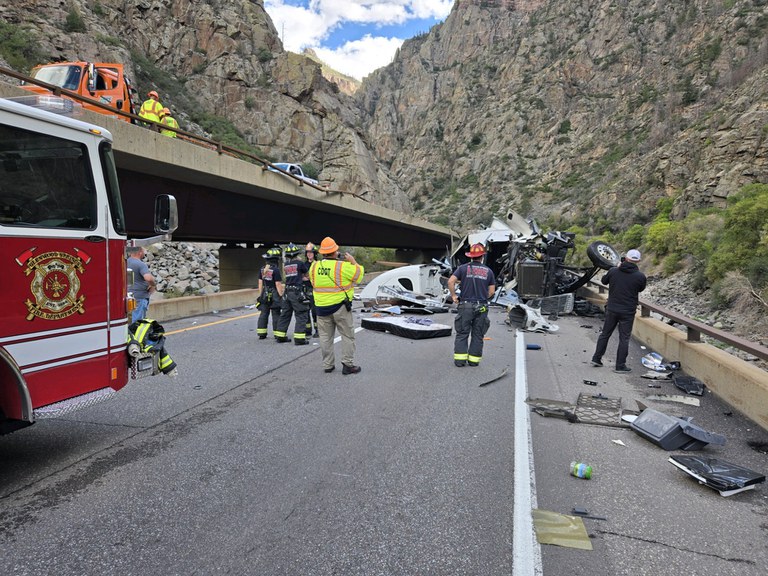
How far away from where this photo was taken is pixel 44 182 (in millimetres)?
3623

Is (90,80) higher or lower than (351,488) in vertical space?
higher

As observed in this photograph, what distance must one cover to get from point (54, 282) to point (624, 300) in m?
7.66

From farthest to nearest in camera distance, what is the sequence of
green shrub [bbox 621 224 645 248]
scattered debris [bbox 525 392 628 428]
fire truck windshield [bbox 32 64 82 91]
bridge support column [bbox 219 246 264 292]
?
green shrub [bbox 621 224 645 248] < bridge support column [bbox 219 246 264 292] < fire truck windshield [bbox 32 64 82 91] < scattered debris [bbox 525 392 628 428]

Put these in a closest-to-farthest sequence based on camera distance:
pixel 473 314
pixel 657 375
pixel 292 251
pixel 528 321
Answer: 1. pixel 657 375
2. pixel 473 314
3. pixel 292 251
4. pixel 528 321

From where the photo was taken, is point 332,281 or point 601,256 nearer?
point 332,281

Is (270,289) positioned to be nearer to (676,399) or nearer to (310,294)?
(310,294)

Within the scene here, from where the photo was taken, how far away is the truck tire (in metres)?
13.6

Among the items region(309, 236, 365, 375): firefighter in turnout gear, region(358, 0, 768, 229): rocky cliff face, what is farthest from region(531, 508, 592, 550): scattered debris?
region(358, 0, 768, 229): rocky cliff face

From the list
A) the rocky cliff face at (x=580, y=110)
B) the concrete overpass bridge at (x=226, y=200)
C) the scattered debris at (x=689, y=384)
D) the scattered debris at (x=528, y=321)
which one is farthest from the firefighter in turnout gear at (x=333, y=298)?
the rocky cliff face at (x=580, y=110)

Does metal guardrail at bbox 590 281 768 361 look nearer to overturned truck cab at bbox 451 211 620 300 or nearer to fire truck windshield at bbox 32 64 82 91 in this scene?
overturned truck cab at bbox 451 211 620 300

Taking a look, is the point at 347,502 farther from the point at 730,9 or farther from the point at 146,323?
the point at 730,9

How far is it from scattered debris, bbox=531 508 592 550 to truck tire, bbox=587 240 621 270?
443 inches

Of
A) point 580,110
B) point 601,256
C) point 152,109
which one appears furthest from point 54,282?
point 580,110

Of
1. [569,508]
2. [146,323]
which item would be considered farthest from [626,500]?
[146,323]
